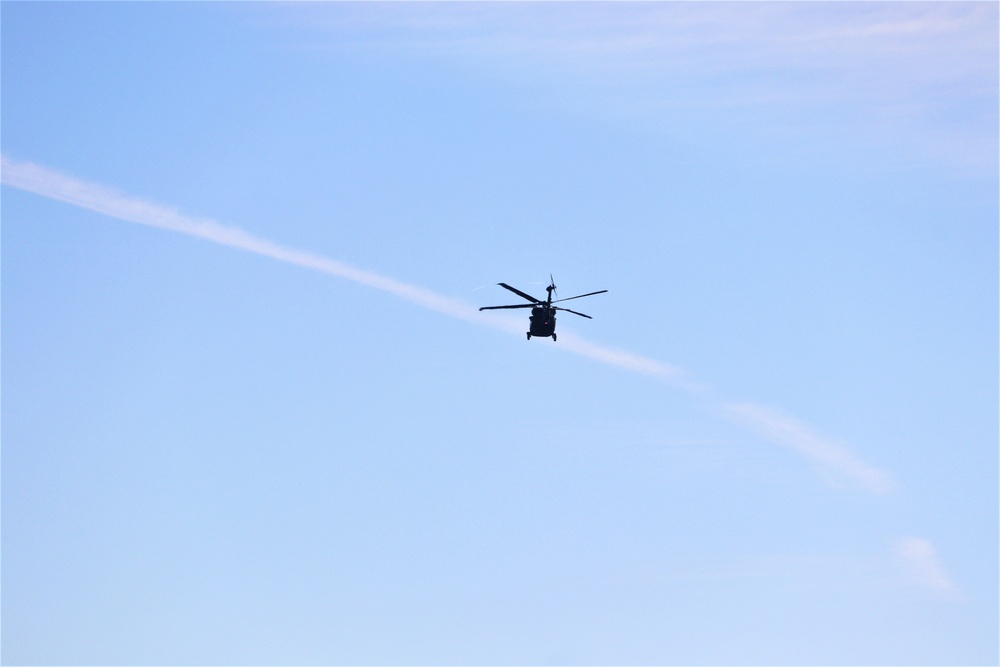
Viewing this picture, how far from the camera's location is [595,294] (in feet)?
526

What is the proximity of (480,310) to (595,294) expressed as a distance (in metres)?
13.6

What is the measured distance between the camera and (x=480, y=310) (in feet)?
522

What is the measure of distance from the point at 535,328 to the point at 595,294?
877cm

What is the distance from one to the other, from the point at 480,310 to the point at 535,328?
8469mm

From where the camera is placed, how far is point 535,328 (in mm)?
164000
